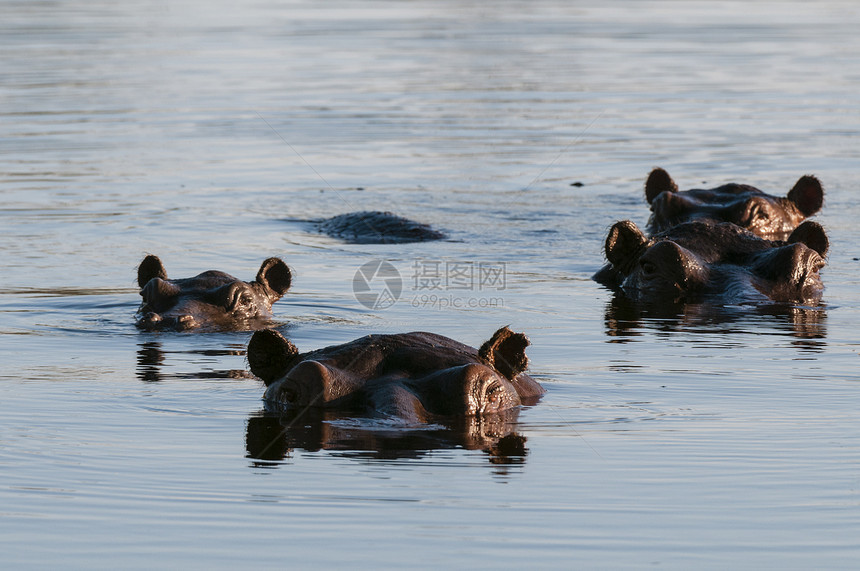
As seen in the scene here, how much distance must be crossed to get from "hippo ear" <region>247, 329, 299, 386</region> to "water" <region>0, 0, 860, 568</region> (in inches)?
10.1

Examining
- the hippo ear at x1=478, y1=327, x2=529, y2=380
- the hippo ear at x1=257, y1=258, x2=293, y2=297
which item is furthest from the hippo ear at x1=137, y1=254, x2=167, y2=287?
the hippo ear at x1=478, y1=327, x2=529, y2=380

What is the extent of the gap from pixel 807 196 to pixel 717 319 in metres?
4.26

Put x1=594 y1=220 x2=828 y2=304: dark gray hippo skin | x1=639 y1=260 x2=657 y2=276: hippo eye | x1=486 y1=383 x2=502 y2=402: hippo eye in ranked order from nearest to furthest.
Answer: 1. x1=486 y1=383 x2=502 y2=402: hippo eye
2. x1=594 y1=220 x2=828 y2=304: dark gray hippo skin
3. x1=639 y1=260 x2=657 y2=276: hippo eye

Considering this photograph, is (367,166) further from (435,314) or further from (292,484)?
(292,484)

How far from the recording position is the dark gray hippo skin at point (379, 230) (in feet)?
50.9

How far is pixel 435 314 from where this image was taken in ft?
38.4

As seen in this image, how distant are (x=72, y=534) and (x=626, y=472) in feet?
8.20

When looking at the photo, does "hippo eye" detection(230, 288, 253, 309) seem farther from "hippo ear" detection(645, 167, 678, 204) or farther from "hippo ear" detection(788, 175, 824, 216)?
"hippo ear" detection(788, 175, 824, 216)

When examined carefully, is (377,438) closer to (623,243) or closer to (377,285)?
(377,285)

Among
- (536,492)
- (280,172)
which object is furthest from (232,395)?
(280,172)

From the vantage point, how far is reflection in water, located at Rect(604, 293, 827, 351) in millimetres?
10812

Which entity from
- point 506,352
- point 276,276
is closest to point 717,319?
point 276,276

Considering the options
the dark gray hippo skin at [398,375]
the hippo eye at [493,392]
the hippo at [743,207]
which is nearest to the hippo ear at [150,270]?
the dark gray hippo skin at [398,375]

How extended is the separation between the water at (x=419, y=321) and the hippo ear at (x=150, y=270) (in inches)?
17.6
